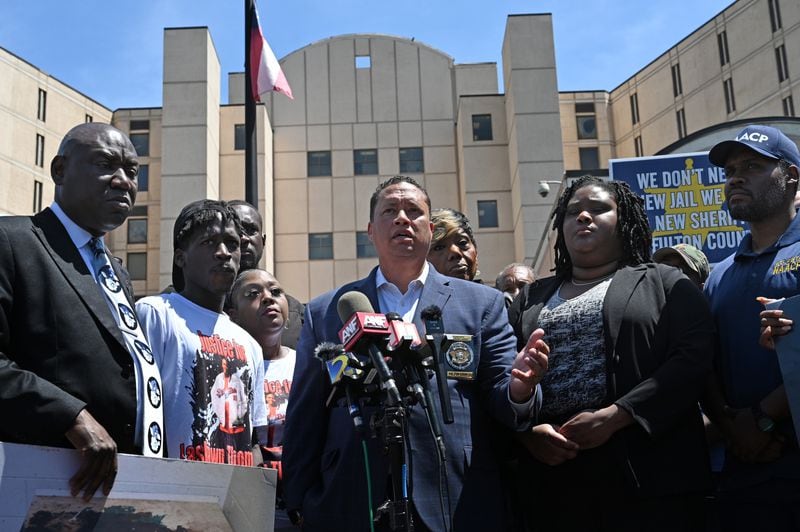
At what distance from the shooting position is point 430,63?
36062 mm

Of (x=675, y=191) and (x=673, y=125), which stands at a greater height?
(x=673, y=125)

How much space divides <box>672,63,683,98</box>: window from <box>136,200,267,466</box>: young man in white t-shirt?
35.2 metres

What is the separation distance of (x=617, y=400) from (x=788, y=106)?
31233 mm

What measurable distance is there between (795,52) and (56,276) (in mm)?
33051

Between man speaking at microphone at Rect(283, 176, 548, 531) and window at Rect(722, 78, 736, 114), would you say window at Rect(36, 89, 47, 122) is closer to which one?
window at Rect(722, 78, 736, 114)

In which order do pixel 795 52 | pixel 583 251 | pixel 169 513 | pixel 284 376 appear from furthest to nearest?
pixel 795 52
pixel 284 376
pixel 583 251
pixel 169 513

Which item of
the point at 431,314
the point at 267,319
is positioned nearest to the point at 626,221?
the point at 431,314

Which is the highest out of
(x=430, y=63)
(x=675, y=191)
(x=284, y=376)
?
(x=430, y=63)

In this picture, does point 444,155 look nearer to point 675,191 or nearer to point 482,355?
point 675,191

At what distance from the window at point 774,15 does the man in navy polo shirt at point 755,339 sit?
31072 millimetres

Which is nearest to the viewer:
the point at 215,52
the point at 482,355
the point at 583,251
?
the point at 482,355

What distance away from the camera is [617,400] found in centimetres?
372

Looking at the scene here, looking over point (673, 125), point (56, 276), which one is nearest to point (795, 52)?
point (673, 125)

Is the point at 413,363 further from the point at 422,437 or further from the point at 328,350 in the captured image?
the point at 422,437
